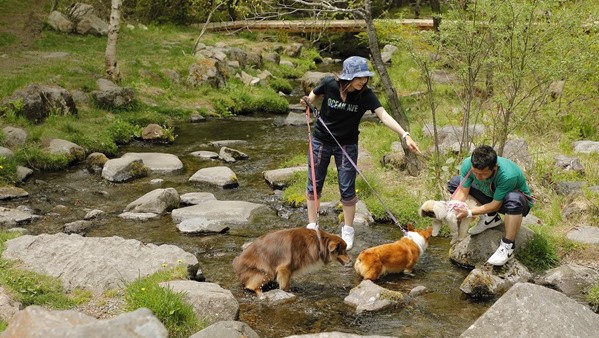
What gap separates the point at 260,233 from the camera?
30.3 ft

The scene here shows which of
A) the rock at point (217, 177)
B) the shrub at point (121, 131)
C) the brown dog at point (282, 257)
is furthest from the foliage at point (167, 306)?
the shrub at point (121, 131)

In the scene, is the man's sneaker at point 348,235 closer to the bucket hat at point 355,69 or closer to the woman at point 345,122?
the woman at point 345,122

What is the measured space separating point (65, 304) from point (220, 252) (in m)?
2.62

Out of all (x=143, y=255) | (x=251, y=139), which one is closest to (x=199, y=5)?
(x=251, y=139)

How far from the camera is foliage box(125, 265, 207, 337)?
550 centimetres

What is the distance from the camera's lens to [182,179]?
12.3 metres

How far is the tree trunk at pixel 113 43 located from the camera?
17.7m

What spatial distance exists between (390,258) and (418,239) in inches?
22.1

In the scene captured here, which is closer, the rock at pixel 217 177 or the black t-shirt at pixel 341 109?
the black t-shirt at pixel 341 109

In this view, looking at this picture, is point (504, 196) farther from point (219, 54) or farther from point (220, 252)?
point (219, 54)

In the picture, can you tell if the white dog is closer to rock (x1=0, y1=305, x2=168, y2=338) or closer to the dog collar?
the dog collar

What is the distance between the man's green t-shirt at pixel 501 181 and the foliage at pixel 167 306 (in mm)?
3594

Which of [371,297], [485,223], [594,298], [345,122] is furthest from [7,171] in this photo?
[594,298]

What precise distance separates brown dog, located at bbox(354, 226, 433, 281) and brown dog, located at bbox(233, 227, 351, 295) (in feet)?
1.43
